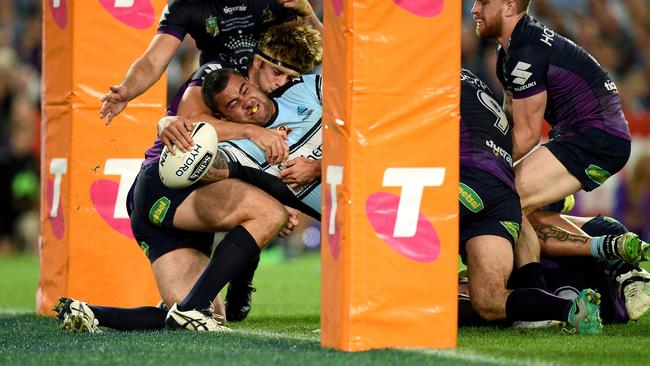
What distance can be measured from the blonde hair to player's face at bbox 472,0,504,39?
99cm

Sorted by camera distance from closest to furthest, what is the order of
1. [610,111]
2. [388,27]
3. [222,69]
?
[388,27] < [222,69] < [610,111]

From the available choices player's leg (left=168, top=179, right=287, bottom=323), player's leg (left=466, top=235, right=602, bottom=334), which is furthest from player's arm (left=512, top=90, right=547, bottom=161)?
player's leg (left=168, top=179, right=287, bottom=323)

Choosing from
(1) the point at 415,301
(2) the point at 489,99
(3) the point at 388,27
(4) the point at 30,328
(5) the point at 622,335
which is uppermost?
(3) the point at 388,27

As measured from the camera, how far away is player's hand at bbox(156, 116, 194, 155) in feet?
19.0

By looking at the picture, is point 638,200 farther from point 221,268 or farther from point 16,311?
point 221,268

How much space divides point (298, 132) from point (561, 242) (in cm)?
171

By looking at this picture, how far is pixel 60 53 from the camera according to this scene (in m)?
7.07

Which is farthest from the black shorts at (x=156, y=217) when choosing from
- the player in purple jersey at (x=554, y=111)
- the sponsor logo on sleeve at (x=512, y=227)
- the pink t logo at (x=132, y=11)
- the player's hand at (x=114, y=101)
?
the player in purple jersey at (x=554, y=111)

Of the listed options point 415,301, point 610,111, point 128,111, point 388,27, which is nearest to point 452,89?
point 388,27

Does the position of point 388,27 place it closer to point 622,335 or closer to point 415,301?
point 415,301

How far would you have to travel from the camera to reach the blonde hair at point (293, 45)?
259 inches

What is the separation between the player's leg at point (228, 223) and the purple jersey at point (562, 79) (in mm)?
1677

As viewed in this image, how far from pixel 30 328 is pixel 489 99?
2.81m

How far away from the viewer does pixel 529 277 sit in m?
6.39
